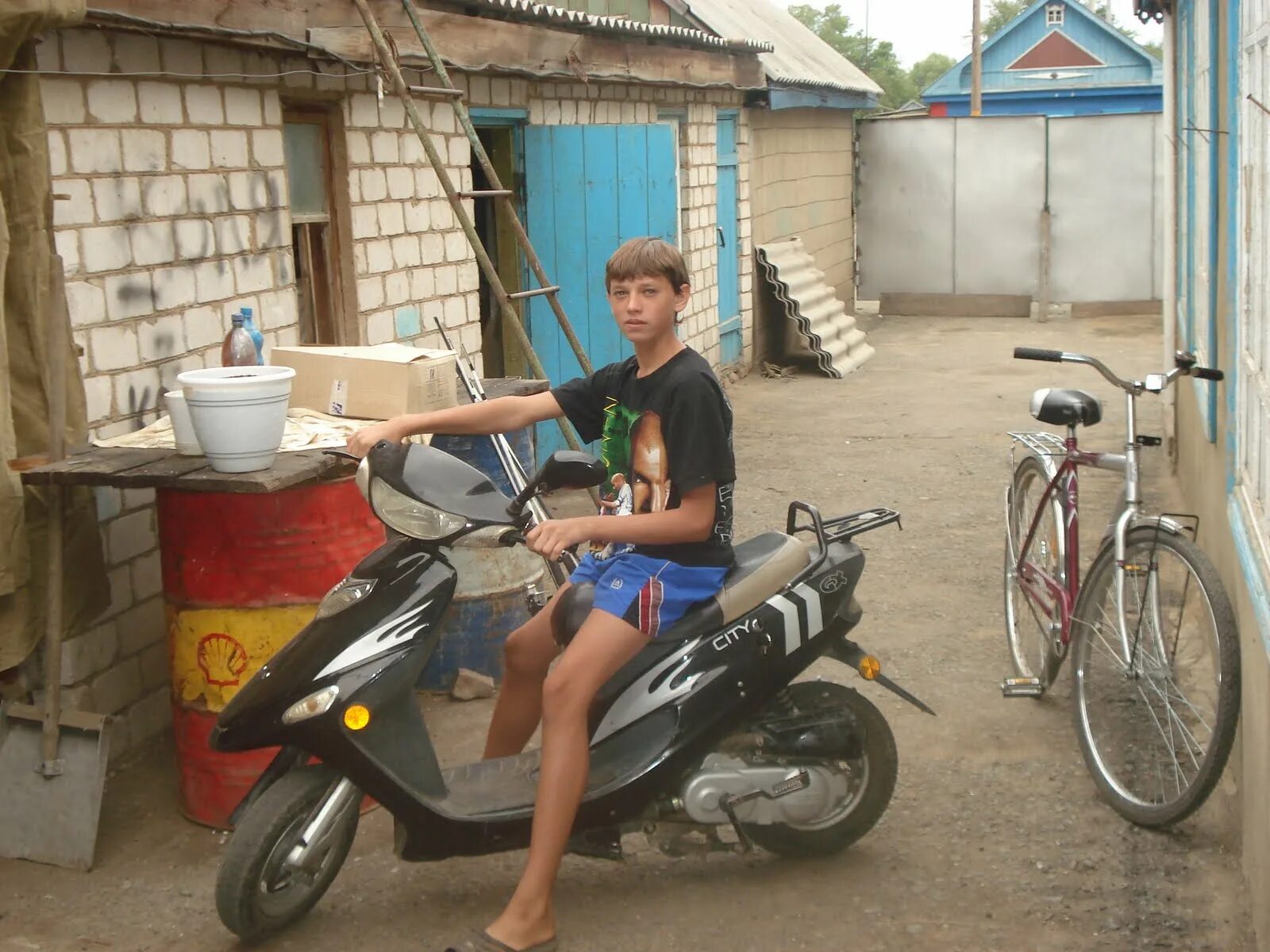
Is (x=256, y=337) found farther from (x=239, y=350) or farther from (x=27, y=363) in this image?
(x=27, y=363)

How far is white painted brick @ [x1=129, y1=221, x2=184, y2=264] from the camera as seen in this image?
4848 mm

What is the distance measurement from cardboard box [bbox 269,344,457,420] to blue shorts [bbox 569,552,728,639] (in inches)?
54.6

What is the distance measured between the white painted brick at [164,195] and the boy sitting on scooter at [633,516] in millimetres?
1973

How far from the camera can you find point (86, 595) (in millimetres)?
4309

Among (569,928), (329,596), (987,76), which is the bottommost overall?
(569,928)

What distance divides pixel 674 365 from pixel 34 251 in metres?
1.98

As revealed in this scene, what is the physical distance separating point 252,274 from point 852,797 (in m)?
3.13

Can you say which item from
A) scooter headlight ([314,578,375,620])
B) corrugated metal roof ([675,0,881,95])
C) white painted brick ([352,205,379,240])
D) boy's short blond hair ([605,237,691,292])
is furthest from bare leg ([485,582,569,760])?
corrugated metal roof ([675,0,881,95])

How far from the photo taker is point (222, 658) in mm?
4105

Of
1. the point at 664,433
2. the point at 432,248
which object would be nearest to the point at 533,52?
the point at 432,248

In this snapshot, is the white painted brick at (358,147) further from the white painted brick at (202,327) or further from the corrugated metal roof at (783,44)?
the corrugated metal roof at (783,44)

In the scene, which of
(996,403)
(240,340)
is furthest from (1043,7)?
(240,340)

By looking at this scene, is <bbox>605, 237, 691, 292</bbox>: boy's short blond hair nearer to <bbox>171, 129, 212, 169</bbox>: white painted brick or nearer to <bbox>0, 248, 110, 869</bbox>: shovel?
<bbox>0, 248, 110, 869</bbox>: shovel

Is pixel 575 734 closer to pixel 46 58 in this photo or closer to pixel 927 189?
pixel 46 58
